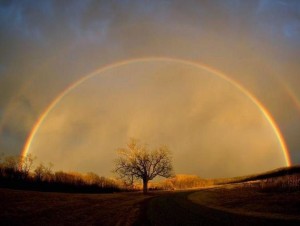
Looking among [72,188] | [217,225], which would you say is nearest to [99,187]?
[72,188]

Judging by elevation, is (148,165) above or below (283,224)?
above

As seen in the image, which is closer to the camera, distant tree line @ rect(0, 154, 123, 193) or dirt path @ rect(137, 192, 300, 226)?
dirt path @ rect(137, 192, 300, 226)

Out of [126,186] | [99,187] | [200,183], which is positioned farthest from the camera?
[200,183]

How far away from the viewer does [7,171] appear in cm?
5294

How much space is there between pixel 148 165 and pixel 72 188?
2520cm

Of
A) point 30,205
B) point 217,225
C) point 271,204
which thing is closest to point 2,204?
point 30,205

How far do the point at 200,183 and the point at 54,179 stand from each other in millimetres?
76688

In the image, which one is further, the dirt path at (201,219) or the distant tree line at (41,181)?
the distant tree line at (41,181)

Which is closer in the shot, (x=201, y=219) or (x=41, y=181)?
(x=201, y=219)

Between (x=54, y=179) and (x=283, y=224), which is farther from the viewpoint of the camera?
(x=54, y=179)

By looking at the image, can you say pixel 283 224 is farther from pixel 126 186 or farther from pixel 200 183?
pixel 200 183

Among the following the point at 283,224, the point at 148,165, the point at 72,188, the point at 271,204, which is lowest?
the point at 283,224

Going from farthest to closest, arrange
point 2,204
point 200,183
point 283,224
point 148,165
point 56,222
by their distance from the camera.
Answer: point 200,183
point 148,165
point 2,204
point 56,222
point 283,224

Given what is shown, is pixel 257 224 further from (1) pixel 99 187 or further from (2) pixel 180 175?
(2) pixel 180 175
